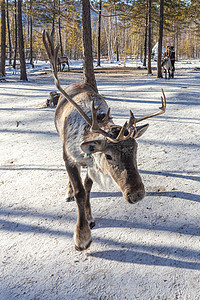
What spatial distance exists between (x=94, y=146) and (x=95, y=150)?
0.16ft

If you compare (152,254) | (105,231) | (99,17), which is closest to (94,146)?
(105,231)

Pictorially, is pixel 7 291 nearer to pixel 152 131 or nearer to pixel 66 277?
pixel 66 277

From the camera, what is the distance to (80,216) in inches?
108

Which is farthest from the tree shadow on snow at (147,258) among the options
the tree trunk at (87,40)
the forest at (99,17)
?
the tree trunk at (87,40)

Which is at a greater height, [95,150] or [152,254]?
[95,150]

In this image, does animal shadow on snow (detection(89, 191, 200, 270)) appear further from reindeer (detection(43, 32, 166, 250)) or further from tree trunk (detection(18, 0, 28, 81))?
tree trunk (detection(18, 0, 28, 81))

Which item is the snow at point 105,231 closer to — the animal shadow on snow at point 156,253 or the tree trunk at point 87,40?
the animal shadow on snow at point 156,253

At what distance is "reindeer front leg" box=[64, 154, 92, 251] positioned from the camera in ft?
8.50

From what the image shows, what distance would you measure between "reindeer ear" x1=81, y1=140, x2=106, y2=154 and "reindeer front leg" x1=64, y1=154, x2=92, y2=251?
0.65 metres

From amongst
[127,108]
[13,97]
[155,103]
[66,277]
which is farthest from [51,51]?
[13,97]

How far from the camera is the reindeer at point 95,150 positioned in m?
2.23

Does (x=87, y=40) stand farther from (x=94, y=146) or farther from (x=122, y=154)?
(x=122, y=154)

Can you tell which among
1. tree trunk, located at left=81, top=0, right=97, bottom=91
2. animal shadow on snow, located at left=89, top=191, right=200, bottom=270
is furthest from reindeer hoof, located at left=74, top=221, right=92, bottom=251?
tree trunk, located at left=81, top=0, right=97, bottom=91

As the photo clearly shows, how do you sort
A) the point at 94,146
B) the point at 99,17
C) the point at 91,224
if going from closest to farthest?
the point at 94,146, the point at 91,224, the point at 99,17
